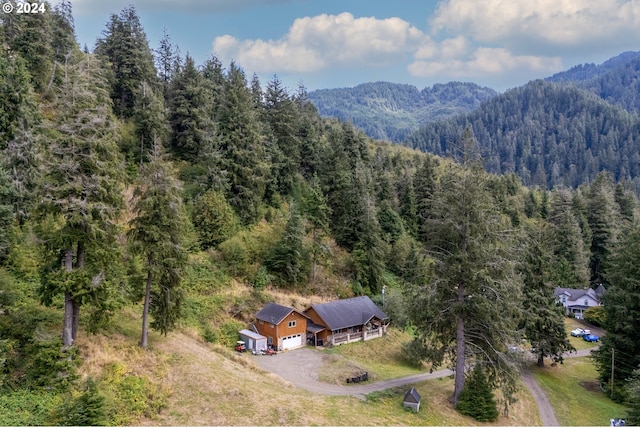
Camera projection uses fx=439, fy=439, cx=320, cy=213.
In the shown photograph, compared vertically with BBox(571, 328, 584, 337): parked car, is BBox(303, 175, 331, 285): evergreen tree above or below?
above

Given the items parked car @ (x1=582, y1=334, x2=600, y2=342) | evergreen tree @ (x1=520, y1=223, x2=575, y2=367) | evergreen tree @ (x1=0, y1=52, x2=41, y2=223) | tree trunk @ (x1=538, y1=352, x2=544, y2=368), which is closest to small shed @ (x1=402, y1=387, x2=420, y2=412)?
evergreen tree @ (x1=520, y1=223, x2=575, y2=367)

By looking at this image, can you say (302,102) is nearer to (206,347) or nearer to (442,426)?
(206,347)

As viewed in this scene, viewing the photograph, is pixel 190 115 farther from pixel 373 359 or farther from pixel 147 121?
pixel 373 359

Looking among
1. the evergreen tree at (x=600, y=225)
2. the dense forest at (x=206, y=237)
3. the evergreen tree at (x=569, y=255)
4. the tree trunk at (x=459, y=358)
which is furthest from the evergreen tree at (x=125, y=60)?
the evergreen tree at (x=600, y=225)

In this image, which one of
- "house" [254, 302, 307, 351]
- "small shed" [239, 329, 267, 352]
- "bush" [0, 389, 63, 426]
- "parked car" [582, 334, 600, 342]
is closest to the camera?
"bush" [0, 389, 63, 426]

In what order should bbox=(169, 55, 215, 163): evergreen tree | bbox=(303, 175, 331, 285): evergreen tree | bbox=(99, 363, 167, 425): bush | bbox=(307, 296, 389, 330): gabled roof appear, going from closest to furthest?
bbox=(99, 363, 167, 425): bush → bbox=(307, 296, 389, 330): gabled roof → bbox=(303, 175, 331, 285): evergreen tree → bbox=(169, 55, 215, 163): evergreen tree

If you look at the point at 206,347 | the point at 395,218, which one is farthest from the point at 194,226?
the point at 395,218

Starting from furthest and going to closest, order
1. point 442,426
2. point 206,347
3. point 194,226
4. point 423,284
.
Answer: point 194,226 → point 206,347 → point 423,284 → point 442,426

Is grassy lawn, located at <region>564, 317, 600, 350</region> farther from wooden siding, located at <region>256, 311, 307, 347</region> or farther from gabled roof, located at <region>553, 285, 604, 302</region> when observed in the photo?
wooden siding, located at <region>256, 311, 307, 347</region>
